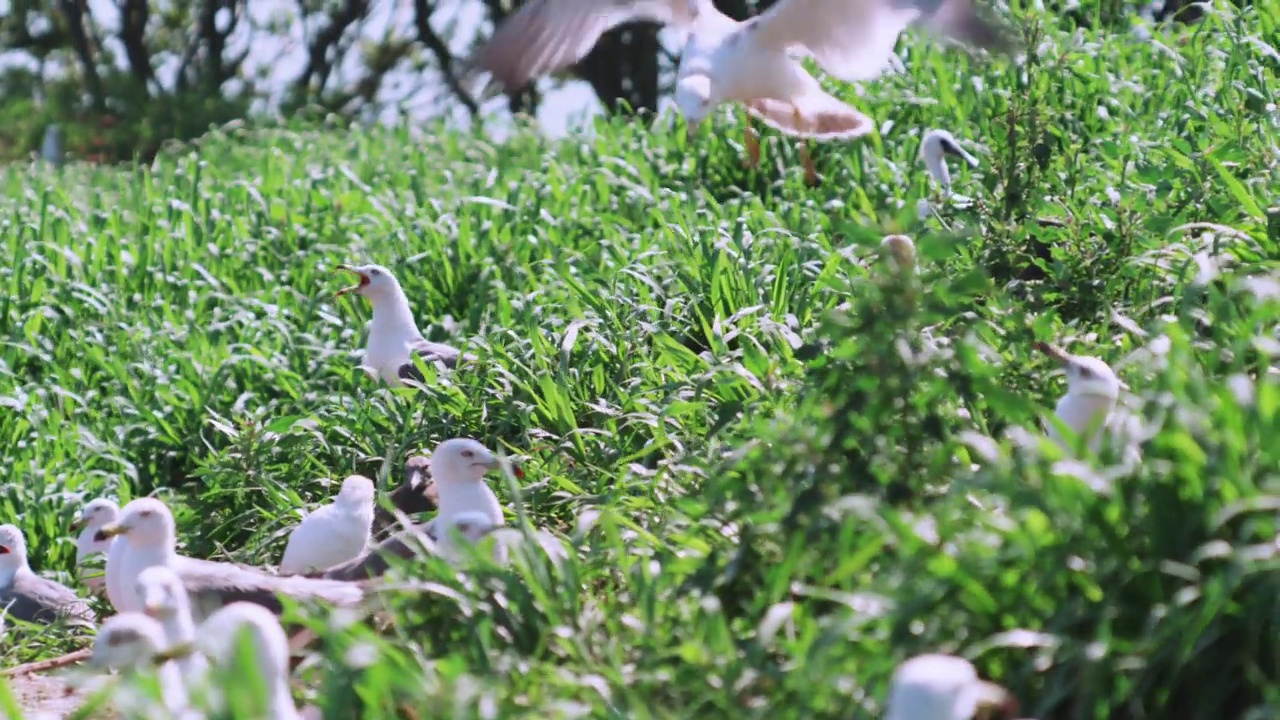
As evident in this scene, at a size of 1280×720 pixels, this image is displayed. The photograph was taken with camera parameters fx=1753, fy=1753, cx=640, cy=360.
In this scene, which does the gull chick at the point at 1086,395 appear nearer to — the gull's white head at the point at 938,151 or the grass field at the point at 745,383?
the grass field at the point at 745,383

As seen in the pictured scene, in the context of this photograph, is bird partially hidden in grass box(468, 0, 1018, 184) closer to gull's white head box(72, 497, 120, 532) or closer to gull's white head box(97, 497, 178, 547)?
gull's white head box(72, 497, 120, 532)

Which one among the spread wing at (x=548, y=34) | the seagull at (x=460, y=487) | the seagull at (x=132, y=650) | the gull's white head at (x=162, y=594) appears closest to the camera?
the seagull at (x=132, y=650)

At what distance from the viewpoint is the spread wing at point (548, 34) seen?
6.25m

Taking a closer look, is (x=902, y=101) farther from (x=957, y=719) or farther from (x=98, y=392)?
(x=957, y=719)

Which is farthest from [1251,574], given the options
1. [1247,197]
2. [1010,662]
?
[1247,197]

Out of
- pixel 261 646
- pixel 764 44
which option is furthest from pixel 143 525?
pixel 764 44

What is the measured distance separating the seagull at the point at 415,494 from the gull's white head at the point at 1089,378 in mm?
1763

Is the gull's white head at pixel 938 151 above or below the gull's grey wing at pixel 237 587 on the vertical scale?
below

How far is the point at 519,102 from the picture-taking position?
685 inches

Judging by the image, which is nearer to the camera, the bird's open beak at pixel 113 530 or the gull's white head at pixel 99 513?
the bird's open beak at pixel 113 530

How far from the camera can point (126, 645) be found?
3.17m

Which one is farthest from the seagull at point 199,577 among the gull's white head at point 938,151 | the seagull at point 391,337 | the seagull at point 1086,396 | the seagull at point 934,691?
the gull's white head at point 938,151

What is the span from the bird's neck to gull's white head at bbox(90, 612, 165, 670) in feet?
8.75

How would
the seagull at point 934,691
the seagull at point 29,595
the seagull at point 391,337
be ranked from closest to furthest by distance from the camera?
the seagull at point 934,691 → the seagull at point 29,595 → the seagull at point 391,337
